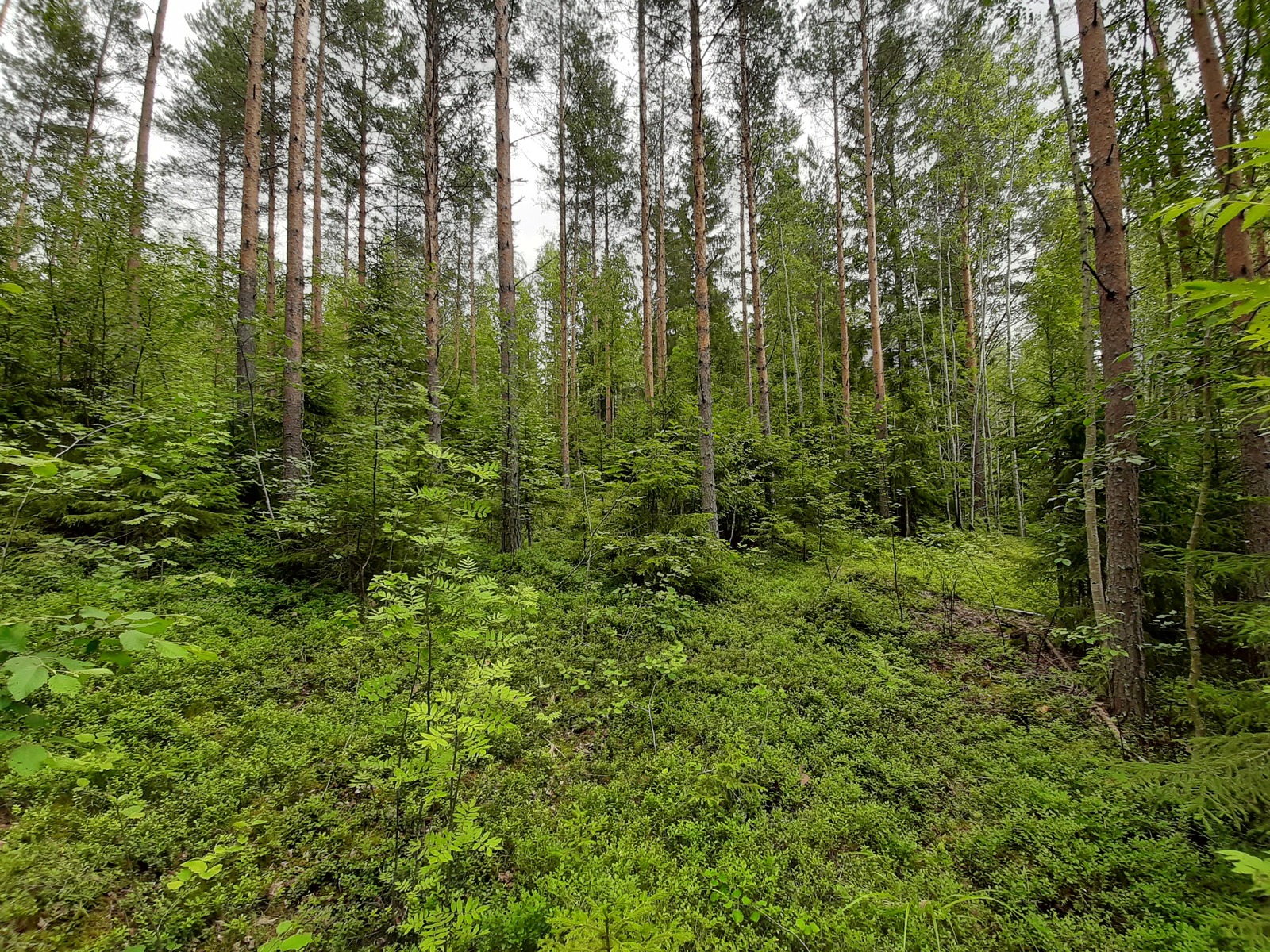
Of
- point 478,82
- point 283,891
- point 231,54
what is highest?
point 231,54

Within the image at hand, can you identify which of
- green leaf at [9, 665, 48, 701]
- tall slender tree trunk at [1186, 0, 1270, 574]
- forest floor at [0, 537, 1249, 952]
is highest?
tall slender tree trunk at [1186, 0, 1270, 574]

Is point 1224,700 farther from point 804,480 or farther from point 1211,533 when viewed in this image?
point 804,480

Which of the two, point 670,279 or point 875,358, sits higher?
point 670,279

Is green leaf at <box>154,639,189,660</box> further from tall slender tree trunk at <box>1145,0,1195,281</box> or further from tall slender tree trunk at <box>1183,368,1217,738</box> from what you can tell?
tall slender tree trunk at <box>1145,0,1195,281</box>

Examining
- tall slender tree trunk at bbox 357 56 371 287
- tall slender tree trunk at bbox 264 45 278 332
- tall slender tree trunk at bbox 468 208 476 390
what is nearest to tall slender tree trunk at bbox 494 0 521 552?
tall slender tree trunk at bbox 264 45 278 332

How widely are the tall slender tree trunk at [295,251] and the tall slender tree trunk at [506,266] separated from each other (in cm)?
294

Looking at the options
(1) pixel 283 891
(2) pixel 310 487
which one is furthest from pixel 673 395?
(1) pixel 283 891

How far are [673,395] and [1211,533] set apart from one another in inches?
249

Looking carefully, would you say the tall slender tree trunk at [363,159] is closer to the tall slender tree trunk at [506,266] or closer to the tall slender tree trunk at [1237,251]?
the tall slender tree trunk at [506,266]

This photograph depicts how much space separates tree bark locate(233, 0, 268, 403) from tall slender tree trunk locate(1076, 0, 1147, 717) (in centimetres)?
1014

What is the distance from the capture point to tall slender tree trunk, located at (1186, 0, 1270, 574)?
349cm

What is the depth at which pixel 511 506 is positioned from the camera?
286 inches

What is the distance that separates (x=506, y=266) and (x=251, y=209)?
4.10 m

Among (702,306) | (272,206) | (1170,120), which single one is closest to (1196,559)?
(1170,120)
